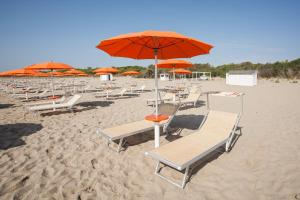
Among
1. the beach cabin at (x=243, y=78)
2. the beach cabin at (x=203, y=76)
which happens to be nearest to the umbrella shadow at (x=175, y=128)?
the beach cabin at (x=243, y=78)

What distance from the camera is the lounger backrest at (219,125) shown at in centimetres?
407

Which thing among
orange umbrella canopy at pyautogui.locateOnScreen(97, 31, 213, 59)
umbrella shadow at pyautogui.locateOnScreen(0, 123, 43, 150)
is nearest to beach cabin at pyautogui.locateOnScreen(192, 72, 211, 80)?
orange umbrella canopy at pyautogui.locateOnScreen(97, 31, 213, 59)

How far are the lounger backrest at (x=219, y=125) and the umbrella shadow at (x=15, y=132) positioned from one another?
14.2 ft

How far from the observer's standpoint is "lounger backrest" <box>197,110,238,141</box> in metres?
4.07

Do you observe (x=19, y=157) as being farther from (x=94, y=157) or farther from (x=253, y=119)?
(x=253, y=119)

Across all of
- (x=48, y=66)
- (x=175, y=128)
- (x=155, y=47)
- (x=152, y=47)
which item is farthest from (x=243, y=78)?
(x=155, y=47)

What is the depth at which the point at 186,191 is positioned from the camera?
9.16 feet

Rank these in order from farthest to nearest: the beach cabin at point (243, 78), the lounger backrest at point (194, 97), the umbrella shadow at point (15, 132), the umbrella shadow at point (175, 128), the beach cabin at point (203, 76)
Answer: the beach cabin at point (203, 76)
the beach cabin at point (243, 78)
the lounger backrest at point (194, 97)
the umbrella shadow at point (175, 128)
the umbrella shadow at point (15, 132)

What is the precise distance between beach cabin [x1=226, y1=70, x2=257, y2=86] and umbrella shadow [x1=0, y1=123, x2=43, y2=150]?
83.2ft

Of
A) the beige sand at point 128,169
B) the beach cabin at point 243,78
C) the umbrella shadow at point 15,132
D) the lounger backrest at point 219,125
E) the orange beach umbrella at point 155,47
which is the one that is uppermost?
the orange beach umbrella at point 155,47

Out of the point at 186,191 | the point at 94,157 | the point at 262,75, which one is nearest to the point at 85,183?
the point at 94,157

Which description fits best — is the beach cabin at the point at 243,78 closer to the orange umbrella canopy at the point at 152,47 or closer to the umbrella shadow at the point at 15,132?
the orange umbrella canopy at the point at 152,47

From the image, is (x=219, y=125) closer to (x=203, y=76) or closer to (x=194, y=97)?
(x=194, y=97)

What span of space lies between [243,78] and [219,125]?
24543 mm
